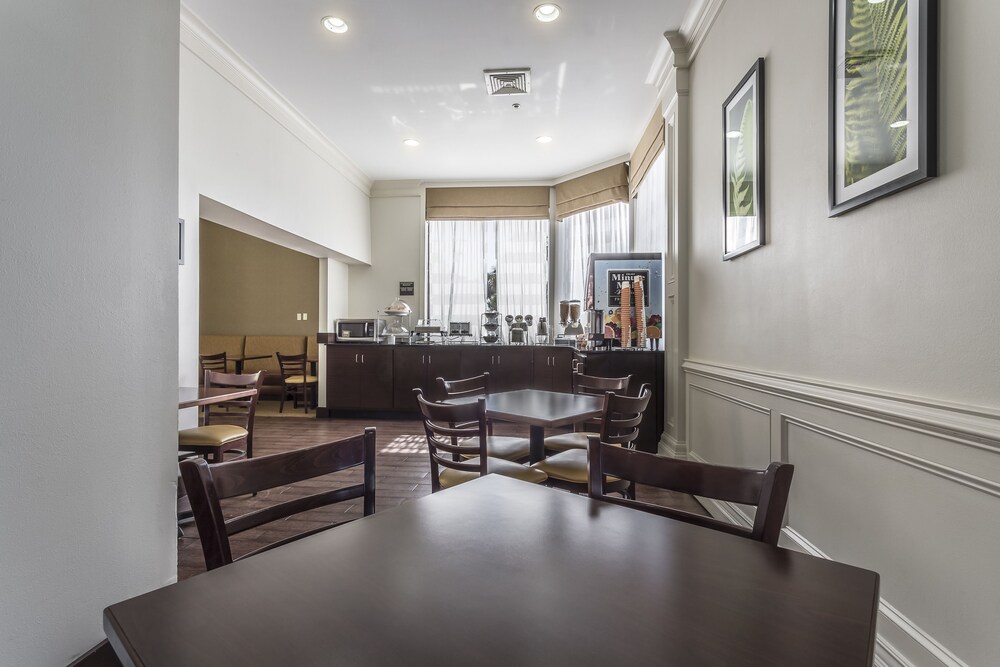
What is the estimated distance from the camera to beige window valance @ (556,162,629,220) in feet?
19.2

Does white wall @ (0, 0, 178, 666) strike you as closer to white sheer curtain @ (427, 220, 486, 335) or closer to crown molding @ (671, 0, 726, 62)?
crown molding @ (671, 0, 726, 62)

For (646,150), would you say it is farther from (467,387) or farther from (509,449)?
(509,449)

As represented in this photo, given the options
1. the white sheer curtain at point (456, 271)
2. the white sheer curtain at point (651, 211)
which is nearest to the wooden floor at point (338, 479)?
the white sheer curtain at point (456, 271)

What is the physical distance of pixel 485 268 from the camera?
22.8 feet

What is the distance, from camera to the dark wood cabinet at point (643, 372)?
4297 millimetres

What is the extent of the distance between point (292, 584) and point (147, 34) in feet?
4.36

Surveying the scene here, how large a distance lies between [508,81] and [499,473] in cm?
335

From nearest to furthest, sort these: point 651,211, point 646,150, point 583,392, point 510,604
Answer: point 510,604 < point 583,392 < point 646,150 < point 651,211

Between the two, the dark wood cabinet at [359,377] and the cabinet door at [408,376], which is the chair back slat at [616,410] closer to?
the cabinet door at [408,376]

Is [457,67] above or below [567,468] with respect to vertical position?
above

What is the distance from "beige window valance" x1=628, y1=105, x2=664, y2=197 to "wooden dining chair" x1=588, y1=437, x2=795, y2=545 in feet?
12.6

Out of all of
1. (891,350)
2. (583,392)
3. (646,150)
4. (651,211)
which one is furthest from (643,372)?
(891,350)

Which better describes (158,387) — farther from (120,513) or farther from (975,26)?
(975,26)

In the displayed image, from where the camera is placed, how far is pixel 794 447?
80.7 inches
